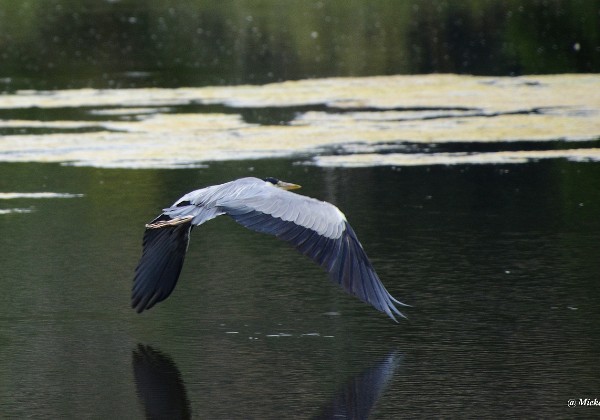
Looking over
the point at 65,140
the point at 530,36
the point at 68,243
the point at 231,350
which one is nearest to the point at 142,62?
the point at 530,36

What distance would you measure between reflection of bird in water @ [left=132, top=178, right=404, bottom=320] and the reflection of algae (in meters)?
5.72

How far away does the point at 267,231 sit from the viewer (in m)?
6.59

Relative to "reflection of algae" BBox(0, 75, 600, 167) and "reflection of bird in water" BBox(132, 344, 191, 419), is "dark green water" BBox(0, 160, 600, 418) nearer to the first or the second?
"reflection of bird in water" BBox(132, 344, 191, 419)

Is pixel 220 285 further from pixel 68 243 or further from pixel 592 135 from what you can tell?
pixel 592 135

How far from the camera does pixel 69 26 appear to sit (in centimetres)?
3102

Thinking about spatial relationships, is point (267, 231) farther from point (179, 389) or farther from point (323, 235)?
point (179, 389)

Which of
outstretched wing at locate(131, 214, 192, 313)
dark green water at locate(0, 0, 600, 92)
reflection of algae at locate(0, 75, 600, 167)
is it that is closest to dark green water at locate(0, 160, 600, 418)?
outstretched wing at locate(131, 214, 192, 313)

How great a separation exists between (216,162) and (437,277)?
517 centimetres

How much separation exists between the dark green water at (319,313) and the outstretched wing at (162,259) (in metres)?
0.19

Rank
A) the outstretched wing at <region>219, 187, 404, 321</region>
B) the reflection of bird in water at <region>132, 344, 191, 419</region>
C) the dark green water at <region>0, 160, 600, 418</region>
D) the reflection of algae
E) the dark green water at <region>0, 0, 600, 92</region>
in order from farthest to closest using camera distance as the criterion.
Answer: the dark green water at <region>0, 0, 600, 92</region>, the reflection of algae, the outstretched wing at <region>219, 187, 404, 321</region>, the dark green water at <region>0, 160, 600, 418</region>, the reflection of bird in water at <region>132, 344, 191, 419</region>

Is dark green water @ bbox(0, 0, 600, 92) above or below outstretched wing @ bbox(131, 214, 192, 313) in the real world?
above

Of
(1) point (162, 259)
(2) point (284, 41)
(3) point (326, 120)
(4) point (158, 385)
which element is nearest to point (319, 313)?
(1) point (162, 259)

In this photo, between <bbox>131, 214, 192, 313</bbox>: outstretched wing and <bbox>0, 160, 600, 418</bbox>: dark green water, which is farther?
<bbox>131, 214, 192, 313</bbox>: outstretched wing

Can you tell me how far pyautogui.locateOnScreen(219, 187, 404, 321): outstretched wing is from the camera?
6363 millimetres
